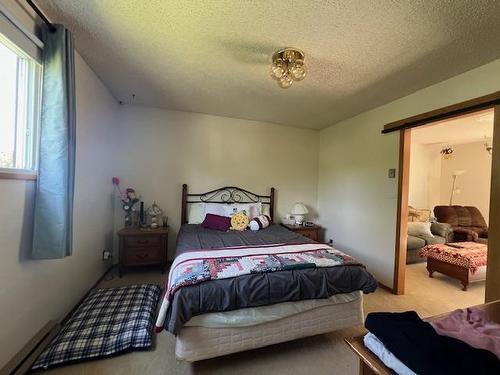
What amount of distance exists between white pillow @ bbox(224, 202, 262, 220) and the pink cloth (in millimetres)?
2580

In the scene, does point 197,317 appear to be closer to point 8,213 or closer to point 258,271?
point 258,271

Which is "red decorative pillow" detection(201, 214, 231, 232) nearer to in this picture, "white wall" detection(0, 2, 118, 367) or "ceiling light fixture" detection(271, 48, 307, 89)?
"white wall" detection(0, 2, 118, 367)

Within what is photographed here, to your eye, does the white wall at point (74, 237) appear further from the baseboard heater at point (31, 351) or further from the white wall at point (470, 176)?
the white wall at point (470, 176)

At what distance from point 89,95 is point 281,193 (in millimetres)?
3015

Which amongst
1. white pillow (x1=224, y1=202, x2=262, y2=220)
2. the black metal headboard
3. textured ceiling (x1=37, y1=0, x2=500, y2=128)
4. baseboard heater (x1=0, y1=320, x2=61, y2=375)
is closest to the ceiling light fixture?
textured ceiling (x1=37, y1=0, x2=500, y2=128)

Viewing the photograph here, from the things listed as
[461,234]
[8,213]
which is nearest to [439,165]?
[461,234]

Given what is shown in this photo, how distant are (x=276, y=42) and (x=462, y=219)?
5.59 meters

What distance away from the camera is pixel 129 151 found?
322 cm

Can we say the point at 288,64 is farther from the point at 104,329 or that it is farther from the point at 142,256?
the point at 142,256

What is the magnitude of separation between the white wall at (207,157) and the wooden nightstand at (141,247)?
17.3 inches

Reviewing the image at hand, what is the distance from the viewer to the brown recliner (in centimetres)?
441

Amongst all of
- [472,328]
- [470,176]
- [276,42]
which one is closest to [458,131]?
[470,176]

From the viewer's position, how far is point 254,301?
1.54 metres

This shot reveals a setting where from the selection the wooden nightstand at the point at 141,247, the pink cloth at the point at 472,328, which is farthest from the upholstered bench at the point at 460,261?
the wooden nightstand at the point at 141,247
